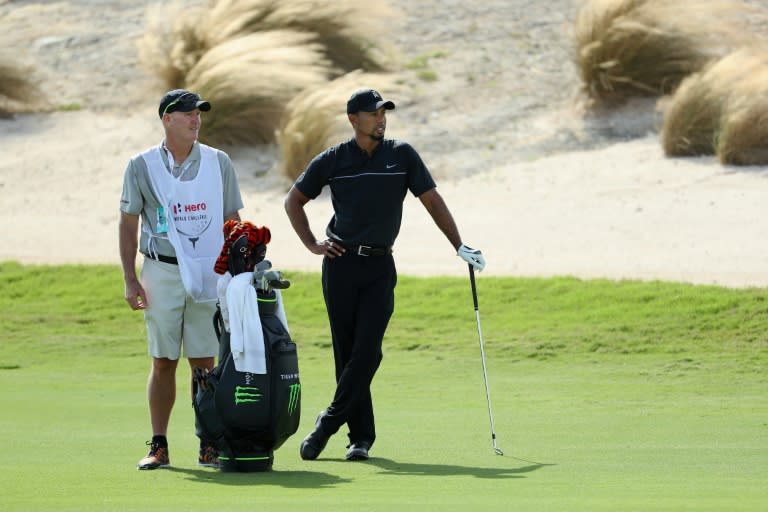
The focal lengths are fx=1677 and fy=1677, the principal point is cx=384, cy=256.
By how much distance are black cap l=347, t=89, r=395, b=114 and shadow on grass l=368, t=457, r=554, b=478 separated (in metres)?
1.89

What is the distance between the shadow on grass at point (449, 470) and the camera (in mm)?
8156

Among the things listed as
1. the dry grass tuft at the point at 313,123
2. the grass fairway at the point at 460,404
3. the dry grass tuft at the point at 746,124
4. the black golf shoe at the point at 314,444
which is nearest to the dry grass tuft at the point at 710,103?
the dry grass tuft at the point at 746,124

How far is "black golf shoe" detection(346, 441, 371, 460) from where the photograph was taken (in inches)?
355

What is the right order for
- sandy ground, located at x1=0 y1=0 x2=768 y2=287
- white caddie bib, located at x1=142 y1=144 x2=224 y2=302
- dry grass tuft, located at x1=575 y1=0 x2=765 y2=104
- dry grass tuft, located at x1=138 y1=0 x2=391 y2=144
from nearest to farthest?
white caddie bib, located at x1=142 y1=144 x2=224 y2=302 < sandy ground, located at x1=0 y1=0 x2=768 y2=287 < dry grass tuft, located at x1=575 y1=0 x2=765 y2=104 < dry grass tuft, located at x1=138 y1=0 x2=391 y2=144

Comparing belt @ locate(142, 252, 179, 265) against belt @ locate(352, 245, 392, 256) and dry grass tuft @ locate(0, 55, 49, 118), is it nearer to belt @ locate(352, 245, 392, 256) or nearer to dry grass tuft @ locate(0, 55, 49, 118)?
belt @ locate(352, 245, 392, 256)

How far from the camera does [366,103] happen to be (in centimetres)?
899

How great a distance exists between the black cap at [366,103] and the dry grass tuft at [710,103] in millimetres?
12294

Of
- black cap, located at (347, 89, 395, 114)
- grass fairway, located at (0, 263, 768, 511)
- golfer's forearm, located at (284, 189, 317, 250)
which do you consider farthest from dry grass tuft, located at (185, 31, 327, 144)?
black cap, located at (347, 89, 395, 114)

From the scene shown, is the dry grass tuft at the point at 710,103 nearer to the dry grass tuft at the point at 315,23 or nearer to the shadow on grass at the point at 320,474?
the dry grass tuft at the point at 315,23

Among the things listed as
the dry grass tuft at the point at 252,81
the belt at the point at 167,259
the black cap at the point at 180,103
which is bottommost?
the belt at the point at 167,259

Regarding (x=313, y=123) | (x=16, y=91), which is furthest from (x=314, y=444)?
(x=16, y=91)

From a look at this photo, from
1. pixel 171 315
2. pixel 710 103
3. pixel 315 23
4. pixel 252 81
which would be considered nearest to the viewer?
pixel 171 315

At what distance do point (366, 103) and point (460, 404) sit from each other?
379 centimetres

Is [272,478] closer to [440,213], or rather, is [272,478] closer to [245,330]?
[245,330]
